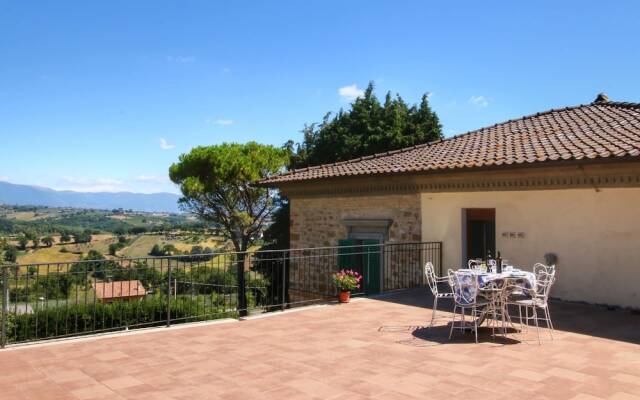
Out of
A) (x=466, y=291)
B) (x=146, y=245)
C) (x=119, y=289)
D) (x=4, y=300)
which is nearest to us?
(x=4, y=300)

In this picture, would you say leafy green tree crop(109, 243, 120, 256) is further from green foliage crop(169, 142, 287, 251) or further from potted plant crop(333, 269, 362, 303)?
potted plant crop(333, 269, 362, 303)

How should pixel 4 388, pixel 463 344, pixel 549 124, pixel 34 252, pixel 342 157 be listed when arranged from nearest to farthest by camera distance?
pixel 4 388 < pixel 463 344 < pixel 549 124 < pixel 342 157 < pixel 34 252

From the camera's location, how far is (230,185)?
856 inches

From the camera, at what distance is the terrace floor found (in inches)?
165

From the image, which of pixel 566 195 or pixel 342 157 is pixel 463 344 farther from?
pixel 342 157

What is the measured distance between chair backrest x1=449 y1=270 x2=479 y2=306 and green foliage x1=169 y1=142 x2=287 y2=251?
15.9 metres

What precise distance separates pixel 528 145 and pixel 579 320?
4.18 metres

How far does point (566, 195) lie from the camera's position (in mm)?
8648

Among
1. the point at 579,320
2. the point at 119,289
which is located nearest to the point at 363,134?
the point at 119,289

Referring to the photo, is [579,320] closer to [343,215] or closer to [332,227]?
[343,215]

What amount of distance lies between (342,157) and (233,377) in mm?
17732

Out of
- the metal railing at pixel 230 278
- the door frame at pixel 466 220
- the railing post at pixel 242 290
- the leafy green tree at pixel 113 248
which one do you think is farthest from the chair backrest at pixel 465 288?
the leafy green tree at pixel 113 248

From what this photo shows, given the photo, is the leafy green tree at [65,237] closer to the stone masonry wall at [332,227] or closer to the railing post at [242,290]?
the stone masonry wall at [332,227]

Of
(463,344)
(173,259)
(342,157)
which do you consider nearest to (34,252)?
(342,157)
